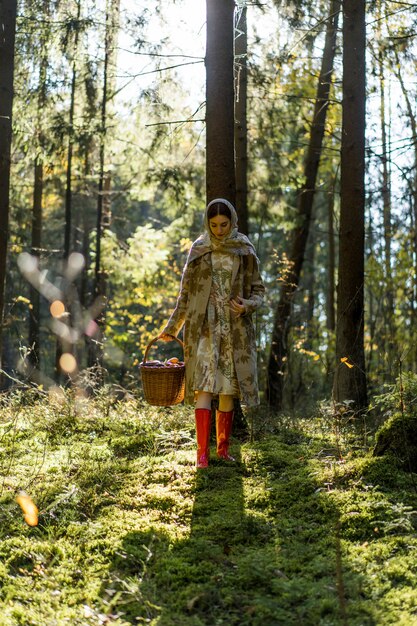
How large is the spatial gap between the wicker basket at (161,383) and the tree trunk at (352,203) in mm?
2731

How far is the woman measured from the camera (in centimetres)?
583

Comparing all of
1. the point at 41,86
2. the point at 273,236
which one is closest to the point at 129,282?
the point at 41,86

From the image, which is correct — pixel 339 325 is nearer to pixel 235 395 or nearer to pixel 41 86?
pixel 235 395

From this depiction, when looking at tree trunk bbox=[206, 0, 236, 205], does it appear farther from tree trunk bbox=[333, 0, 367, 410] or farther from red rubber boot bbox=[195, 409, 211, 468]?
red rubber boot bbox=[195, 409, 211, 468]

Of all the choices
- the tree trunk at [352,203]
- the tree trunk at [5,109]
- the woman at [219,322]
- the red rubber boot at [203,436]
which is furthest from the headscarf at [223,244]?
the tree trunk at [5,109]

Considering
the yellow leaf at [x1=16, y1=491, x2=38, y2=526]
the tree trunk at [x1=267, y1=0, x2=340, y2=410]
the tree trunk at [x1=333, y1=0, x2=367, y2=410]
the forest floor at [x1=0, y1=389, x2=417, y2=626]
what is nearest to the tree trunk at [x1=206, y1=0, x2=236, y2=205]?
the tree trunk at [x1=333, y1=0, x2=367, y2=410]

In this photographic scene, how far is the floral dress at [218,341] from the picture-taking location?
19.1ft

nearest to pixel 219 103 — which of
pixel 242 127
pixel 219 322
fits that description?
pixel 219 322

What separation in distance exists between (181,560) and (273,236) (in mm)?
30597

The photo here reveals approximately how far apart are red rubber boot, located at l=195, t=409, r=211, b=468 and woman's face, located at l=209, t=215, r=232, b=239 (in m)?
1.51

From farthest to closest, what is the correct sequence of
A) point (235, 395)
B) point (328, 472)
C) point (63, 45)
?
point (63, 45) < point (235, 395) < point (328, 472)

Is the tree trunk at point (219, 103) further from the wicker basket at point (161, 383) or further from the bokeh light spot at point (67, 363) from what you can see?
the bokeh light spot at point (67, 363)

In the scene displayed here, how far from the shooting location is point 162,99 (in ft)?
29.7

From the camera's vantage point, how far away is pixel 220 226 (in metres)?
5.95
